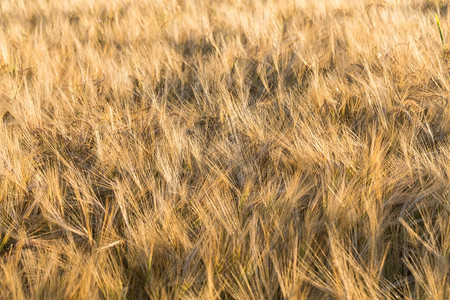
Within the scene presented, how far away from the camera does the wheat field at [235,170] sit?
111 centimetres

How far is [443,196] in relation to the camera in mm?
1268

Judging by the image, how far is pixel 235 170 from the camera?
1.54 meters

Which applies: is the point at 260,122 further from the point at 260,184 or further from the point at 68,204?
the point at 68,204

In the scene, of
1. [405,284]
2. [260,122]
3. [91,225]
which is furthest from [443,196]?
[91,225]

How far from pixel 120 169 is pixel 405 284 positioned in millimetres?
949

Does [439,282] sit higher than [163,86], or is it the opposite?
[439,282]

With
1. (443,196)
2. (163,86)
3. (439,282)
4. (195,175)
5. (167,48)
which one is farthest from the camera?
(167,48)

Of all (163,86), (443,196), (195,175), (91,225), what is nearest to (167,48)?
(163,86)

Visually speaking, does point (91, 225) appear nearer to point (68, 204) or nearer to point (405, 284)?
point (68, 204)

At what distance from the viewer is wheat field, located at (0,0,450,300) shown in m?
1.11

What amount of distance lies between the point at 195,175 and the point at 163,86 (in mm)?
1016

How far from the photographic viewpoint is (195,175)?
1564 mm

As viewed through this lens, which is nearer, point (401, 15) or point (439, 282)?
point (439, 282)

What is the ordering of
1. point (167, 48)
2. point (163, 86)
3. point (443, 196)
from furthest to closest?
point (167, 48), point (163, 86), point (443, 196)
